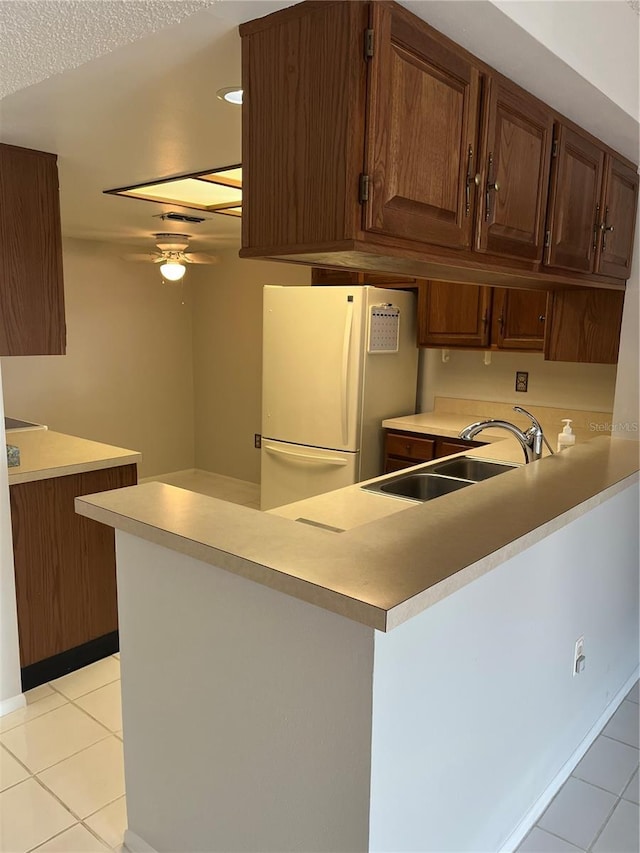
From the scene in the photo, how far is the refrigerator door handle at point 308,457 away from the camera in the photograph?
3945 millimetres

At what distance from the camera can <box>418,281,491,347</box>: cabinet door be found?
384 centimetres

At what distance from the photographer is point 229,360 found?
5777 millimetres

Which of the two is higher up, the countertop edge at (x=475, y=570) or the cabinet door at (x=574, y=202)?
the cabinet door at (x=574, y=202)

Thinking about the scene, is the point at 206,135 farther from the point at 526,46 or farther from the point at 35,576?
the point at 35,576

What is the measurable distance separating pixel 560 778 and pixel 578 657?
37cm

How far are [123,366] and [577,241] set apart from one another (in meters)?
4.35

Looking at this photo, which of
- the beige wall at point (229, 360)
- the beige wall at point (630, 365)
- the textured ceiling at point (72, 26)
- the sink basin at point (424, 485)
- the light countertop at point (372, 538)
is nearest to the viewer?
the textured ceiling at point (72, 26)

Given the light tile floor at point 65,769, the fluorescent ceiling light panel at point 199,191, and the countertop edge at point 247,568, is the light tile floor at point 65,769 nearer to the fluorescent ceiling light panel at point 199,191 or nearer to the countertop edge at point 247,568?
the countertop edge at point 247,568

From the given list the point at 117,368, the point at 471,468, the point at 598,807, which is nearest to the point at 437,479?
the point at 471,468

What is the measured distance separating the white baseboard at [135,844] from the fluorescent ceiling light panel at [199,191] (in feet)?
7.46

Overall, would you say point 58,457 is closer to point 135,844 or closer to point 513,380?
point 135,844

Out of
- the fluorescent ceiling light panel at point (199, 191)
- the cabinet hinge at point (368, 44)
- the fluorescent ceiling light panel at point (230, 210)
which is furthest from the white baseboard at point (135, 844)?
the fluorescent ceiling light panel at point (230, 210)

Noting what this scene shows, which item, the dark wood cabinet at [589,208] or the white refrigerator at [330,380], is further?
the white refrigerator at [330,380]

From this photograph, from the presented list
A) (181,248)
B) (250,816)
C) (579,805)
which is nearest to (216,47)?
(250,816)
